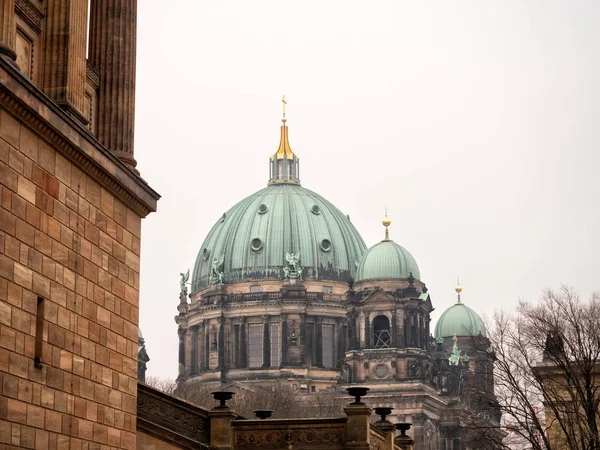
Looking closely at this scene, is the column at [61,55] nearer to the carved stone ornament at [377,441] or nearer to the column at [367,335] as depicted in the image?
the carved stone ornament at [377,441]

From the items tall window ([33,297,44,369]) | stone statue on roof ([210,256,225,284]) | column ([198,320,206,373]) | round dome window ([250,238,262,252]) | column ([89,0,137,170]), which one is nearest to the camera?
tall window ([33,297,44,369])

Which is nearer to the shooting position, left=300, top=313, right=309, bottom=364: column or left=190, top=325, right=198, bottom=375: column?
left=300, top=313, right=309, bottom=364: column

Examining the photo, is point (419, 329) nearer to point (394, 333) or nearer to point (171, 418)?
point (394, 333)

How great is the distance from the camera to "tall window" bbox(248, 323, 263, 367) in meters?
140

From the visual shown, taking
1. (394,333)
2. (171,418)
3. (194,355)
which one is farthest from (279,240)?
(171,418)

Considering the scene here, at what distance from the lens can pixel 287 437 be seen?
33375 mm

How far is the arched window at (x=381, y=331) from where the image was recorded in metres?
127

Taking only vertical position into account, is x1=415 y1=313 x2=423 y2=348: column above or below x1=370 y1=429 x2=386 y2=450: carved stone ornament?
above

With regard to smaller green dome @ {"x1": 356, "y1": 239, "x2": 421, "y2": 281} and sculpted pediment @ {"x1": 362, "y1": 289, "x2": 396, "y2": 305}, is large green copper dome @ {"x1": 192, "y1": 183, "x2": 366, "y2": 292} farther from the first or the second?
sculpted pediment @ {"x1": 362, "y1": 289, "x2": 396, "y2": 305}

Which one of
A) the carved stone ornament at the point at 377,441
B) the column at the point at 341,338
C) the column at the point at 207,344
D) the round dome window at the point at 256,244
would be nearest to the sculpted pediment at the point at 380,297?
the column at the point at 341,338

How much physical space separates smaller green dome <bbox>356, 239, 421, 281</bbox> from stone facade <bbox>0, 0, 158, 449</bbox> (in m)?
103

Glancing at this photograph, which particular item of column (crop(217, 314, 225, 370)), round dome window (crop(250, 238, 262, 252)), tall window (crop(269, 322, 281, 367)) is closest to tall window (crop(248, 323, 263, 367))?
tall window (crop(269, 322, 281, 367))

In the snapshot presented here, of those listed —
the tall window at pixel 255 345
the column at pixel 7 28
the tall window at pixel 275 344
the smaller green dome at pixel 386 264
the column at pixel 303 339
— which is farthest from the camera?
the tall window at pixel 255 345

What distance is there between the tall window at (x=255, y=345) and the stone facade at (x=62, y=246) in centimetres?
11407
